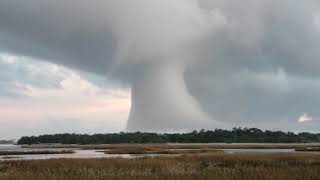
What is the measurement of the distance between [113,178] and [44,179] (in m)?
3.77

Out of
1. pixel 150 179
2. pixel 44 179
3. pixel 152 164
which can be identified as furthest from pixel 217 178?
pixel 152 164

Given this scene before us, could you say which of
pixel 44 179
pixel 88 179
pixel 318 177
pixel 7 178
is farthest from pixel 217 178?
pixel 7 178

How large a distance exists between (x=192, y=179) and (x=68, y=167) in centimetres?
1713

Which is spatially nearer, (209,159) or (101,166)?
(101,166)

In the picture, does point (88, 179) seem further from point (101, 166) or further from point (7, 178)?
point (101, 166)

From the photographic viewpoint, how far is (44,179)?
2597cm

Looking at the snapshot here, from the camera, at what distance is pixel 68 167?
40.1m

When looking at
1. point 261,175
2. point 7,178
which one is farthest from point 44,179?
point 261,175

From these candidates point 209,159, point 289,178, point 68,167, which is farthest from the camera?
point 209,159

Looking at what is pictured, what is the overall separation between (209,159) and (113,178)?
2526 cm

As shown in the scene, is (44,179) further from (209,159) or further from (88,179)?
(209,159)

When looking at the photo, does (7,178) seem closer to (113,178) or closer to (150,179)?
(113,178)

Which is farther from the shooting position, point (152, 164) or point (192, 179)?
point (152, 164)

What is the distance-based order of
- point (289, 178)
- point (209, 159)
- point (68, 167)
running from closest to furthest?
point (289, 178)
point (68, 167)
point (209, 159)
